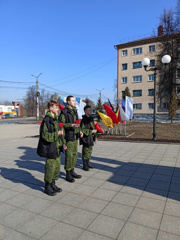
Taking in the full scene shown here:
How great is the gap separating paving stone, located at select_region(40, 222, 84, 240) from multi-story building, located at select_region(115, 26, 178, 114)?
32802 mm

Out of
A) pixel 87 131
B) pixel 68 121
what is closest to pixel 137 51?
pixel 87 131

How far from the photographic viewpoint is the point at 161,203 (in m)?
3.07

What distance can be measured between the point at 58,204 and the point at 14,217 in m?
0.72

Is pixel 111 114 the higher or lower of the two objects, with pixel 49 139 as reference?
higher

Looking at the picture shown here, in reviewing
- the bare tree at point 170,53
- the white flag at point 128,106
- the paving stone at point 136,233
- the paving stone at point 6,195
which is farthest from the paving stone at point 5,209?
the bare tree at point 170,53

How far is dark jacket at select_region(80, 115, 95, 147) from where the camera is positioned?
4.76 m

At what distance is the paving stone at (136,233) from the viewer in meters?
2.21

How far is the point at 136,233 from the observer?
229 cm

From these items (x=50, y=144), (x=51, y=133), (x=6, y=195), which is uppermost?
(x=51, y=133)

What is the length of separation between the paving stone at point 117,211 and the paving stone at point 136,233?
0.24m

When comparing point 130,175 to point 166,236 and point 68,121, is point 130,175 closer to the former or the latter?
point 68,121

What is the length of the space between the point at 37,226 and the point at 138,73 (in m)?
35.9

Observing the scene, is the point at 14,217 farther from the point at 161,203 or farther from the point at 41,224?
the point at 161,203

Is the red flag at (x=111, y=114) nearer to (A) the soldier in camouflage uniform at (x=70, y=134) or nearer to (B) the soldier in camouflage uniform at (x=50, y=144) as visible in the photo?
(A) the soldier in camouflage uniform at (x=70, y=134)
